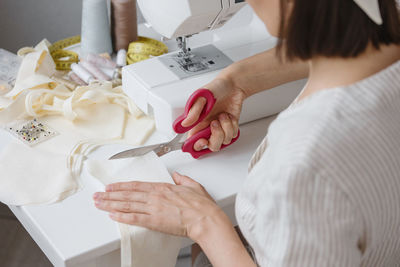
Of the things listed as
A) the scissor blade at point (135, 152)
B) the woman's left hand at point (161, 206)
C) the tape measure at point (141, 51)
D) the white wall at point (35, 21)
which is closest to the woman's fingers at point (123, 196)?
the woman's left hand at point (161, 206)

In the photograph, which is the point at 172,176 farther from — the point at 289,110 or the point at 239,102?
the point at 289,110

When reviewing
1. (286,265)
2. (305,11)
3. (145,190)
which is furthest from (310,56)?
(145,190)

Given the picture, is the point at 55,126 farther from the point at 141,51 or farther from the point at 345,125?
the point at 345,125

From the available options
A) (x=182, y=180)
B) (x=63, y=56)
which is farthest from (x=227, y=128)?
(x=63, y=56)

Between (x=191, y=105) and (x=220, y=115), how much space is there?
0.09 meters

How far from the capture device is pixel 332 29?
26.2 inches

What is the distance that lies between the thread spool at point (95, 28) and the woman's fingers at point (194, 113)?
1.66ft

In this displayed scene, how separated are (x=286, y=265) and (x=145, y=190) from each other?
37cm

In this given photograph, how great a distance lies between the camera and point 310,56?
72 centimetres

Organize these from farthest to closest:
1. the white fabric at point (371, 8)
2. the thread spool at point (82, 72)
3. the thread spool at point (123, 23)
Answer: the thread spool at point (123, 23), the thread spool at point (82, 72), the white fabric at point (371, 8)

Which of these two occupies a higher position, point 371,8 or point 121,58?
point 371,8

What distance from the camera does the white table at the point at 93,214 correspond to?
93 centimetres

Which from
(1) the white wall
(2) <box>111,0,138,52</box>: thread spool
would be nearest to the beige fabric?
(2) <box>111,0,138,52</box>: thread spool

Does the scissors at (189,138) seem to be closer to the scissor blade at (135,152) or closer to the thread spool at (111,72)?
the scissor blade at (135,152)
